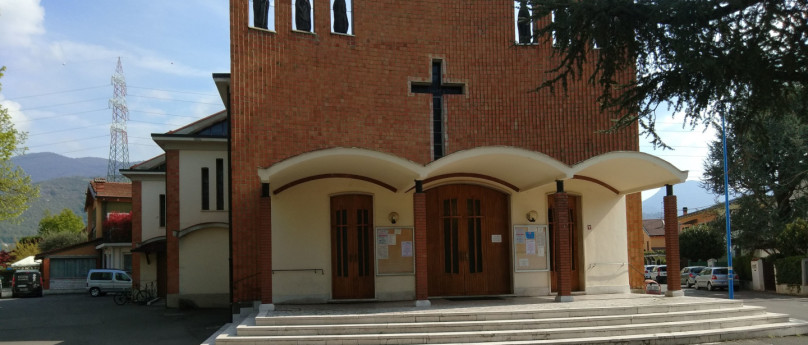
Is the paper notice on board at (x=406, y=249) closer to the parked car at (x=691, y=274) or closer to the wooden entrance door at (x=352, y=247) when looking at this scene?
the wooden entrance door at (x=352, y=247)

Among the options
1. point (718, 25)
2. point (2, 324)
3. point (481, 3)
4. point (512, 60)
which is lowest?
point (2, 324)

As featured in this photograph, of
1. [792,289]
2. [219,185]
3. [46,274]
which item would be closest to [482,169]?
[219,185]

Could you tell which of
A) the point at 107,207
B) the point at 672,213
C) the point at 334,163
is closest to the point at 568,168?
the point at 672,213

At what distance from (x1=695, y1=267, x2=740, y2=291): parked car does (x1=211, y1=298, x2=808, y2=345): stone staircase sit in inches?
897

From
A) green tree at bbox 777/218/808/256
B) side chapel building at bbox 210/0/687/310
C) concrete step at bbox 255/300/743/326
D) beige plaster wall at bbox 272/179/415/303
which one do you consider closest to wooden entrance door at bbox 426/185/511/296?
side chapel building at bbox 210/0/687/310

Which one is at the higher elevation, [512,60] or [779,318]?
[512,60]

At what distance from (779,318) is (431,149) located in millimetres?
8628

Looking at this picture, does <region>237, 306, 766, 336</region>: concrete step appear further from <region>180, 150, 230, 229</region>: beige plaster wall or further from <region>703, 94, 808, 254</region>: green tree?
<region>703, 94, 808, 254</region>: green tree

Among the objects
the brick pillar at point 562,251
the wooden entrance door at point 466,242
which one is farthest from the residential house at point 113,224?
the brick pillar at point 562,251

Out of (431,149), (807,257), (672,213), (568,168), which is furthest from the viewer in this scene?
(807,257)

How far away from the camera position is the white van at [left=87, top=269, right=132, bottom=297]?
34.3 m

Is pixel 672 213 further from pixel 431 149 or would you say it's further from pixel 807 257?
pixel 807 257

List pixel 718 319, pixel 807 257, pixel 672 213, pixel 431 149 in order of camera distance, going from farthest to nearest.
Answer: pixel 807 257 < pixel 431 149 < pixel 672 213 < pixel 718 319

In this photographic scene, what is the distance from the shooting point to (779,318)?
13609mm
